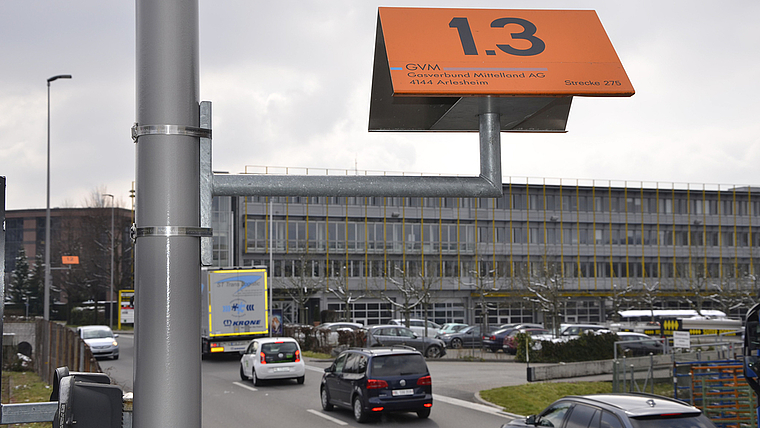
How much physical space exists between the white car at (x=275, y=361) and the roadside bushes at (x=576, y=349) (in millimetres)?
12897

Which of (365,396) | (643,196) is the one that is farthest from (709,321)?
(643,196)

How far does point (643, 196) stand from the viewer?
75000mm

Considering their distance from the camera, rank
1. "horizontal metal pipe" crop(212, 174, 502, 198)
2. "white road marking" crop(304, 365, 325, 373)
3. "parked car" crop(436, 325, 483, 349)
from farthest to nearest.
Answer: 1. "parked car" crop(436, 325, 483, 349)
2. "white road marking" crop(304, 365, 325, 373)
3. "horizontal metal pipe" crop(212, 174, 502, 198)

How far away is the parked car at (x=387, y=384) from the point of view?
53.9 feet

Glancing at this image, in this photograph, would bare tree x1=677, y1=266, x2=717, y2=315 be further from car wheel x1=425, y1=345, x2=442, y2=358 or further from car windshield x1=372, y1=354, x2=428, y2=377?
car windshield x1=372, y1=354, x2=428, y2=377

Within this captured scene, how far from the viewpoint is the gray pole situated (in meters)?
2.11

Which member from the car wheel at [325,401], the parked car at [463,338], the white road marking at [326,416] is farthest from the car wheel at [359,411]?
the parked car at [463,338]

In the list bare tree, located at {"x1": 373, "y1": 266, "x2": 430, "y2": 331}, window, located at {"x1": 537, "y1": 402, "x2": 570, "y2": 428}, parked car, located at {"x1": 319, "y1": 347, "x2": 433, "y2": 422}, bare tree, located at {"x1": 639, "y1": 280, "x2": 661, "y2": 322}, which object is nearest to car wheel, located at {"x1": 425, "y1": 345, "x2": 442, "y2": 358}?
parked car, located at {"x1": 319, "y1": 347, "x2": 433, "y2": 422}

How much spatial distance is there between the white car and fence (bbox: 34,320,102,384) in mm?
5760

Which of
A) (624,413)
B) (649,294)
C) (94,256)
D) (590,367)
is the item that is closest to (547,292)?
(590,367)

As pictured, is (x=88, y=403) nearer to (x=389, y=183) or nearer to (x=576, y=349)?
(x=389, y=183)

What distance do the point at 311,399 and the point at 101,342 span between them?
54.4ft

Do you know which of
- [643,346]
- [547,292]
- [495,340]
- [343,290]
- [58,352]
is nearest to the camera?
[58,352]

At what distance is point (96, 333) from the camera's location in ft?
114
